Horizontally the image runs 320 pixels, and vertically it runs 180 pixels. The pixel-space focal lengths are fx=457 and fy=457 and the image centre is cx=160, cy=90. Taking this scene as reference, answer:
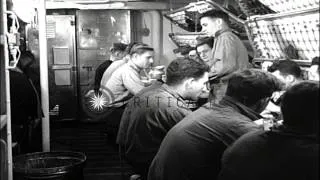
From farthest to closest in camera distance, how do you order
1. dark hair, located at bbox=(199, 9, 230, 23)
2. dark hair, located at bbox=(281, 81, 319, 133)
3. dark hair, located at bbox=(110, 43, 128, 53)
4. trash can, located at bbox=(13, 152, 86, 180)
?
1. dark hair, located at bbox=(110, 43, 128, 53)
2. dark hair, located at bbox=(199, 9, 230, 23)
3. trash can, located at bbox=(13, 152, 86, 180)
4. dark hair, located at bbox=(281, 81, 319, 133)

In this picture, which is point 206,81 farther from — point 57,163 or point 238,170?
point 57,163

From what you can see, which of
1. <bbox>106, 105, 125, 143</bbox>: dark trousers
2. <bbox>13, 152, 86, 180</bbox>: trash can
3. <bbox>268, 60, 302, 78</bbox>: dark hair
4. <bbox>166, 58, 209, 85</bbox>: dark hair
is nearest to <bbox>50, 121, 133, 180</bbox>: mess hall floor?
<bbox>106, 105, 125, 143</bbox>: dark trousers

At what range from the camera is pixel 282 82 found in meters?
1.68

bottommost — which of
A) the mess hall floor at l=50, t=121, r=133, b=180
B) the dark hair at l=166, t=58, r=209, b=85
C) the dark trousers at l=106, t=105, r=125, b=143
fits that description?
the mess hall floor at l=50, t=121, r=133, b=180

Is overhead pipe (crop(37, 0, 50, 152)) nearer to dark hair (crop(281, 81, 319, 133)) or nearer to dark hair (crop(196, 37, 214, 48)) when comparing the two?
dark hair (crop(196, 37, 214, 48))

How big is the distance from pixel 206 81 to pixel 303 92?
1.19 meters

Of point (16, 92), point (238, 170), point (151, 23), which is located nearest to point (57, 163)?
point (16, 92)

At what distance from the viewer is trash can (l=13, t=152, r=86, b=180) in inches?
112

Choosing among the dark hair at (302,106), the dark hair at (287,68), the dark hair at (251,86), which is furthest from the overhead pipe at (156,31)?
the dark hair at (302,106)

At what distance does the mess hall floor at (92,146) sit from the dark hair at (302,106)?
9.87 feet

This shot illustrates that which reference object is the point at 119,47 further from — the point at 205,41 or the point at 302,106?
the point at 302,106

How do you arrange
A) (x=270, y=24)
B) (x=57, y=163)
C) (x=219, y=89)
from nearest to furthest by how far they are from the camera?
(x=270, y=24)
(x=219, y=89)
(x=57, y=163)

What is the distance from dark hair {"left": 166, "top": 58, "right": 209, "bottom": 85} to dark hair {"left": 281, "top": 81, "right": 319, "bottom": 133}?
1.09 m

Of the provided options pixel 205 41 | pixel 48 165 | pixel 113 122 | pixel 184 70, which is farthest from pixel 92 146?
pixel 184 70
